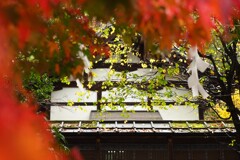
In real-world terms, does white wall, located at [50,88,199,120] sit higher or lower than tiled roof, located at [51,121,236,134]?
higher

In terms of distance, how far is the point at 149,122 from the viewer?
9836mm

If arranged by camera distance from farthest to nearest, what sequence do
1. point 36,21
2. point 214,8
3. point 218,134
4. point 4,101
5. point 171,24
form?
point 218,134, point 171,24, point 36,21, point 214,8, point 4,101

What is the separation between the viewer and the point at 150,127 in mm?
9242

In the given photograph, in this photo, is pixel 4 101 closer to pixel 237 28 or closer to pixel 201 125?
pixel 237 28

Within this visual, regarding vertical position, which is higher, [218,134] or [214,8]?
[214,8]

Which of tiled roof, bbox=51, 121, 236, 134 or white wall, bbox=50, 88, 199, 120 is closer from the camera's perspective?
tiled roof, bbox=51, 121, 236, 134

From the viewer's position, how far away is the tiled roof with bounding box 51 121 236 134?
28.9ft

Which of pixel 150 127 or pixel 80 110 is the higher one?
pixel 80 110

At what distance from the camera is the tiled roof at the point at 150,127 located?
881 centimetres

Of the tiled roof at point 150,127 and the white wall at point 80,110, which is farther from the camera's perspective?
the white wall at point 80,110

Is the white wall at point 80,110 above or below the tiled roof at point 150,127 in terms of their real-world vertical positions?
above

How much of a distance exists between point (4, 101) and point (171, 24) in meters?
0.79

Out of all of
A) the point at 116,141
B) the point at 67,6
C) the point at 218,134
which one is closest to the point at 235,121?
the point at 218,134

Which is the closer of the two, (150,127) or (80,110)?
(150,127)
